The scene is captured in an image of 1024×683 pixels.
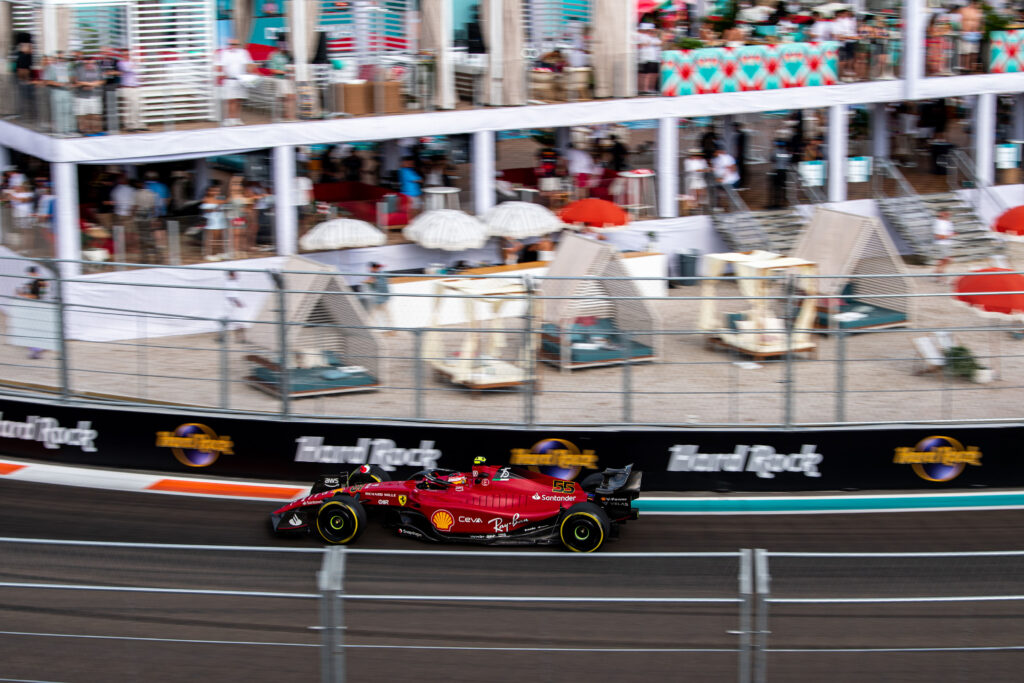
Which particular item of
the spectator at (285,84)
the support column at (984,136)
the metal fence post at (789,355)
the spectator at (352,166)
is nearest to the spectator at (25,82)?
the spectator at (285,84)

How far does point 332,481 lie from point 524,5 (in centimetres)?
1614

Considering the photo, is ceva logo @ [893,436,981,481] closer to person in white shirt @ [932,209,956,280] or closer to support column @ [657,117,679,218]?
person in white shirt @ [932,209,956,280]

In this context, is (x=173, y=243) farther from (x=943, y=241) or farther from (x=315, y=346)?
(x=943, y=241)

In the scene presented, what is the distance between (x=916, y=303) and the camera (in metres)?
14.1

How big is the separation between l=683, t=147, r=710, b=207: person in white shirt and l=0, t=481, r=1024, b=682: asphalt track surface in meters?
18.9

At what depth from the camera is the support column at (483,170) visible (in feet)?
79.9

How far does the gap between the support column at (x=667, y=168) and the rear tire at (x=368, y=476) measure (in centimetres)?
1363

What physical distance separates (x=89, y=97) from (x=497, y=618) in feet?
51.6

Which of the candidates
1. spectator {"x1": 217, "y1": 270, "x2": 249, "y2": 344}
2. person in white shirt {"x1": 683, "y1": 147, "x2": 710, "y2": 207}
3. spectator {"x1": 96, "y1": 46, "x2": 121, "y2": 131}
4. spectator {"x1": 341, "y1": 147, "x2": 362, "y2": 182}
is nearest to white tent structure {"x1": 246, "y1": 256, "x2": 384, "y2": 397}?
spectator {"x1": 217, "y1": 270, "x2": 249, "y2": 344}

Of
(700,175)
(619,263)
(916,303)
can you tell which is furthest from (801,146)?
(916,303)

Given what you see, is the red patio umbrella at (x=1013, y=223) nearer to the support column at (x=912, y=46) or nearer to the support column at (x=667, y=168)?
the support column at (x=912, y=46)

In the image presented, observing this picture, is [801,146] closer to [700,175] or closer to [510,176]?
[700,175]

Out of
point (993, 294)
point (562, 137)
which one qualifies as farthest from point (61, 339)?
point (562, 137)

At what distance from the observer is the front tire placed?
12453mm
